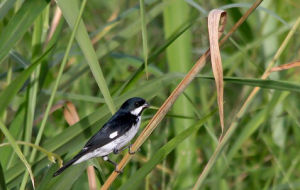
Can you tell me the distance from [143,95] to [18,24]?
594mm

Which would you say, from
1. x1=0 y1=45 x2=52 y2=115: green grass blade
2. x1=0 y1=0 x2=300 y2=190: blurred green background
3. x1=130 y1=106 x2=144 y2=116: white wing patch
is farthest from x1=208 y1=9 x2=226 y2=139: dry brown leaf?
x1=130 y1=106 x2=144 y2=116: white wing patch

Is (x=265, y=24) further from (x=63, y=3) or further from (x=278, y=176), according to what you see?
(x=63, y=3)

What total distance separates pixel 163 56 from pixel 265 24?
30.2 inches

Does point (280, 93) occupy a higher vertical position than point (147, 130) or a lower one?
lower

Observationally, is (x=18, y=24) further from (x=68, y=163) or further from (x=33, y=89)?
(x=68, y=163)

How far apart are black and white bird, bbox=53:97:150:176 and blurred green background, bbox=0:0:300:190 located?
0.26 feet

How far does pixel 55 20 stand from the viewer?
3461 mm

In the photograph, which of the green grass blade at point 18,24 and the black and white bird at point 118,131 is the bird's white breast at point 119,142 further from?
the green grass blade at point 18,24

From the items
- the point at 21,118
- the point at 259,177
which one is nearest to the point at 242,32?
the point at 259,177

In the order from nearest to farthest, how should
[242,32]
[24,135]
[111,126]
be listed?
[24,135], [111,126], [242,32]

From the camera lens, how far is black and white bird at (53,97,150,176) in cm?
266

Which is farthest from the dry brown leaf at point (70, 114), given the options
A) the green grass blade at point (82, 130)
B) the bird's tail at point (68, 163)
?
the bird's tail at point (68, 163)

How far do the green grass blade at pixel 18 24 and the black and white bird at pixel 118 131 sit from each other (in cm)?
54

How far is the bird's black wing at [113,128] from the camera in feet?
8.68
